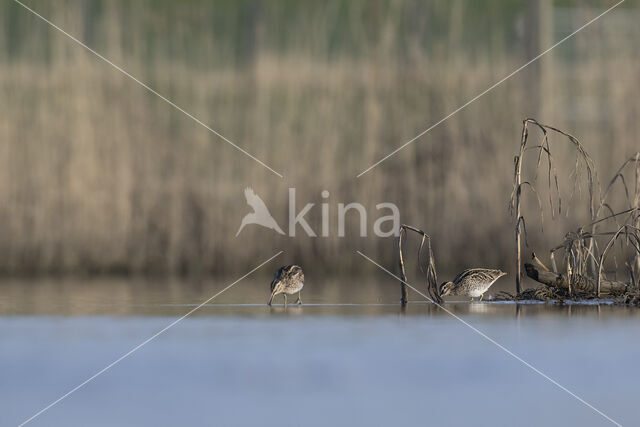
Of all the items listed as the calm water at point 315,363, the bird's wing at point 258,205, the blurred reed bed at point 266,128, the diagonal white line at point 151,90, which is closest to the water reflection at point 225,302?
the calm water at point 315,363

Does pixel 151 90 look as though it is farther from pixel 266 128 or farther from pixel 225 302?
pixel 225 302

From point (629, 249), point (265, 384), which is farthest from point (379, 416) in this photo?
point (629, 249)

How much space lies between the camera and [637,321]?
535 centimetres

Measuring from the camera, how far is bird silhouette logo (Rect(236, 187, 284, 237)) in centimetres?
806

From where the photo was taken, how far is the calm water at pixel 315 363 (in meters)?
3.43

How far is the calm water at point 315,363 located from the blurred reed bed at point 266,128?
1.72 metres

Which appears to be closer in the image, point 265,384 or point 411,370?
point 265,384

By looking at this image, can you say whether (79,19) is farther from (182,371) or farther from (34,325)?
(182,371)

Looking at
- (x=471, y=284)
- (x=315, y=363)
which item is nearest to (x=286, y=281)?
(x=471, y=284)

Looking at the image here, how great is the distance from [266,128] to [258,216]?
0.70 meters

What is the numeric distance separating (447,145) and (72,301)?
3194mm

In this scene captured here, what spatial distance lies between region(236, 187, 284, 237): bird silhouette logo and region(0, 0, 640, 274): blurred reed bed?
6 centimetres

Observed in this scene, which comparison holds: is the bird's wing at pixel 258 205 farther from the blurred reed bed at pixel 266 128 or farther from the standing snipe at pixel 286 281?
the standing snipe at pixel 286 281

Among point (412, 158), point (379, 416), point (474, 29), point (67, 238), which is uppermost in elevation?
point (474, 29)
